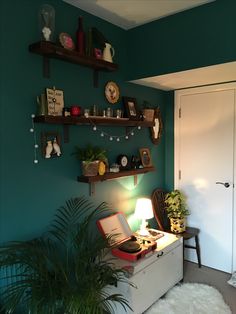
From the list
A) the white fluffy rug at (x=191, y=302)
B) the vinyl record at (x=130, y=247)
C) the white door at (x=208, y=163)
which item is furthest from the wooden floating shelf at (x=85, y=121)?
the white fluffy rug at (x=191, y=302)

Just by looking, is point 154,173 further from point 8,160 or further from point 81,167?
point 8,160

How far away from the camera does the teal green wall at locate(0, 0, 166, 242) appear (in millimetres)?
1791

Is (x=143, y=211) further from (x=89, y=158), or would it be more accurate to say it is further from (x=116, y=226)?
(x=89, y=158)

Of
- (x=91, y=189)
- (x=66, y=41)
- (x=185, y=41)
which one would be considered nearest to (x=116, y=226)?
(x=91, y=189)

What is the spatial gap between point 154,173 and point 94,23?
1.72m

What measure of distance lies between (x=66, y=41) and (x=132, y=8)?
675mm

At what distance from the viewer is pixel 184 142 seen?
10.7 ft

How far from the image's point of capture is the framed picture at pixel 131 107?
2674 millimetres

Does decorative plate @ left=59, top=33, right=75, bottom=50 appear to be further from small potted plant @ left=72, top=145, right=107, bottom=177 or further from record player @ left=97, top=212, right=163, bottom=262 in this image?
record player @ left=97, top=212, right=163, bottom=262

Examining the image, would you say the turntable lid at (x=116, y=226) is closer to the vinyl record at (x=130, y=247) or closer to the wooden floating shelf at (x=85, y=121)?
the vinyl record at (x=130, y=247)

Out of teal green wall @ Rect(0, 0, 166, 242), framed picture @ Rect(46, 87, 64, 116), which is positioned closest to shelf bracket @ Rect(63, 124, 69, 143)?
teal green wall @ Rect(0, 0, 166, 242)

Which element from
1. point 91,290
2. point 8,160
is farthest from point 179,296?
point 8,160

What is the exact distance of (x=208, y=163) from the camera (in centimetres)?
307

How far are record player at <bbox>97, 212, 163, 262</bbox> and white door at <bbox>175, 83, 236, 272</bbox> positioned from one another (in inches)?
34.9
